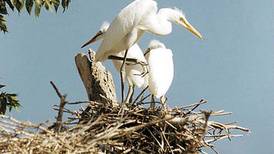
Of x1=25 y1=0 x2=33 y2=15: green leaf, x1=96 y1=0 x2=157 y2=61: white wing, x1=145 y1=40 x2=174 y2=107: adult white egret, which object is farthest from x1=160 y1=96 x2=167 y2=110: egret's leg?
x1=25 y1=0 x2=33 y2=15: green leaf

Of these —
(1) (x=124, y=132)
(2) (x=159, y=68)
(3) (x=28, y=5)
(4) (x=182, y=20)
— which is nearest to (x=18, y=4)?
(3) (x=28, y=5)

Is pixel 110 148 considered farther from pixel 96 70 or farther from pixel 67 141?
pixel 96 70

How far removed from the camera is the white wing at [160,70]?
685 cm

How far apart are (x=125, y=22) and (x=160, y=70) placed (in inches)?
24.1

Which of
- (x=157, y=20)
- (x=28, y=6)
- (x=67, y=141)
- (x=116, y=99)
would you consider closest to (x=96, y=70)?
(x=116, y=99)

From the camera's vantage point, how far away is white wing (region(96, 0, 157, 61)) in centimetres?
673

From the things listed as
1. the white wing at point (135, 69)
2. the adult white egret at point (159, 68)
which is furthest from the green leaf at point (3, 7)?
the adult white egret at point (159, 68)

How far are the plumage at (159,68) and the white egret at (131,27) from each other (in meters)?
0.28

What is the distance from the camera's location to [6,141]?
14.7 feet

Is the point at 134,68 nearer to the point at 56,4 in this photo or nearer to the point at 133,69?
the point at 133,69

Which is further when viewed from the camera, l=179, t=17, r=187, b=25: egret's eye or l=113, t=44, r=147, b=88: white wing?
l=179, t=17, r=187, b=25: egret's eye

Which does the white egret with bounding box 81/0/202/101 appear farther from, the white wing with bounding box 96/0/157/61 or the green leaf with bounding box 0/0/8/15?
the green leaf with bounding box 0/0/8/15

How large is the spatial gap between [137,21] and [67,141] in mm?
2423

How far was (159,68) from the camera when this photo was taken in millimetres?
7059
